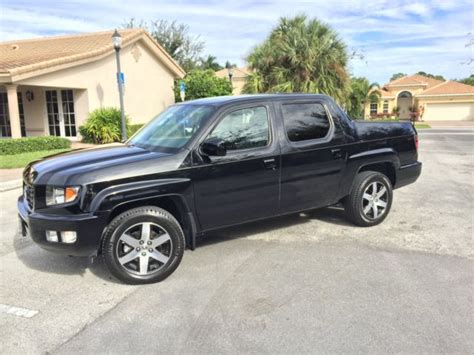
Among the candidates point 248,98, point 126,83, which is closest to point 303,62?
point 126,83

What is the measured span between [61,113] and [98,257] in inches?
648

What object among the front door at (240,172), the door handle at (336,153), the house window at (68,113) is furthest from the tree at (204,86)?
the front door at (240,172)

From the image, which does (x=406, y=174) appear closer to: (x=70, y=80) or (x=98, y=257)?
(x=98, y=257)

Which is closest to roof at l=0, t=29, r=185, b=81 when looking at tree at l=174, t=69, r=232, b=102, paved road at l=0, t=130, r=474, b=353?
tree at l=174, t=69, r=232, b=102

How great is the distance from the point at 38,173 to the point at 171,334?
7.10 feet

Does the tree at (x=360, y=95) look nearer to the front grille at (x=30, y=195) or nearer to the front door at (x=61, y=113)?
the front door at (x=61, y=113)

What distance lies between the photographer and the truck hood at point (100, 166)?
4.00 metres

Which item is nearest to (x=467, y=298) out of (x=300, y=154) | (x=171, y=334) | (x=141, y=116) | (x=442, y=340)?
(x=442, y=340)

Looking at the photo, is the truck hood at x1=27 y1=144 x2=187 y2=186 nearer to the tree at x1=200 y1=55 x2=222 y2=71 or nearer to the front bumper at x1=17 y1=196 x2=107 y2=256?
the front bumper at x1=17 y1=196 x2=107 y2=256

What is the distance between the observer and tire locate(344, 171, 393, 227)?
18.9ft

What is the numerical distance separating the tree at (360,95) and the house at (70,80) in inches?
507

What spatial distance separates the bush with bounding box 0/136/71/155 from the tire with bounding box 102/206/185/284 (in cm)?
1263

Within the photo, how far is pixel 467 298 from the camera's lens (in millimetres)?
3809

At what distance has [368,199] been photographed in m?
5.85
